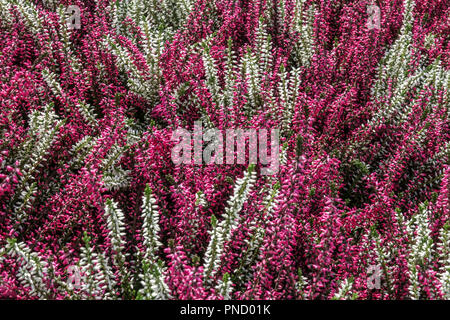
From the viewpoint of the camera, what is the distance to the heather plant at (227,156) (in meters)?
1.84

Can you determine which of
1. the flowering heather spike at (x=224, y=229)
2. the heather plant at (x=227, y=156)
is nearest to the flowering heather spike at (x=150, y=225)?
the heather plant at (x=227, y=156)

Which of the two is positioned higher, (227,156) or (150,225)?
(227,156)

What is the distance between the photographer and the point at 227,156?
2.21 meters

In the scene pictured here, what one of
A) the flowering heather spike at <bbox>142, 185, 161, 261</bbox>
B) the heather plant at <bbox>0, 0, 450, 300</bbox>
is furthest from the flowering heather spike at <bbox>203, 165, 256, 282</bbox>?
the flowering heather spike at <bbox>142, 185, 161, 261</bbox>

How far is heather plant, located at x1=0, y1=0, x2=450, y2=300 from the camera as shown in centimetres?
184

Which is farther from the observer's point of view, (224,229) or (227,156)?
(227,156)

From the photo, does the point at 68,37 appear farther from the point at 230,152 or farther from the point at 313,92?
the point at 313,92

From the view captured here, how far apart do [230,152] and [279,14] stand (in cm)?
149

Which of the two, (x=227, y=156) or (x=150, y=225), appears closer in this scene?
(x=150, y=225)

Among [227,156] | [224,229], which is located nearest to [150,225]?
[224,229]

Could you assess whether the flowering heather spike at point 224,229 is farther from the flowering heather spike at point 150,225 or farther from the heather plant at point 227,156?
the flowering heather spike at point 150,225

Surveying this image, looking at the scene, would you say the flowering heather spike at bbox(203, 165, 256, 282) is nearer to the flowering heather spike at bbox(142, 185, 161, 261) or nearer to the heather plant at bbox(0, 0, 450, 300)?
the heather plant at bbox(0, 0, 450, 300)

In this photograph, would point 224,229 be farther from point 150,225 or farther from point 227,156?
point 227,156
